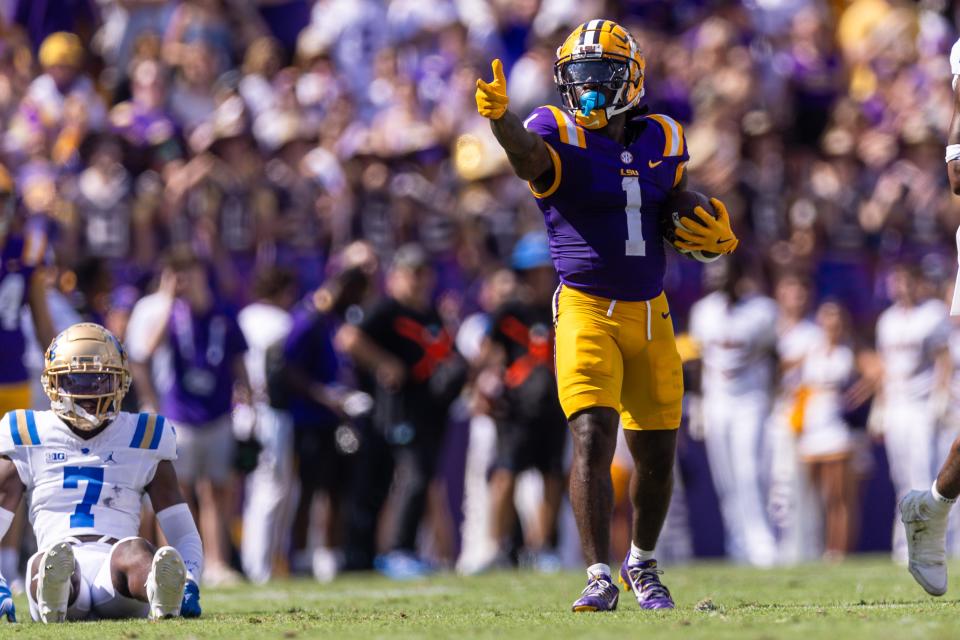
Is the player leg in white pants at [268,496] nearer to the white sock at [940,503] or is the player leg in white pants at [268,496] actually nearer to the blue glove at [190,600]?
the blue glove at [190,600]

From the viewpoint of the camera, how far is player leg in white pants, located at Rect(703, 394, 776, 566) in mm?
12867

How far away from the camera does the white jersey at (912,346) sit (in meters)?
13.2

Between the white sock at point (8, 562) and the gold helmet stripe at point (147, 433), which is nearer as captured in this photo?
the gold helmet stripe at point (147, 433)

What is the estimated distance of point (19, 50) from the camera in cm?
1396

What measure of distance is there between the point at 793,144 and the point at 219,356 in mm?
6615

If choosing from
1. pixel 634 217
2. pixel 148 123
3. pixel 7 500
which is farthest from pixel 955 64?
pixel 148 123

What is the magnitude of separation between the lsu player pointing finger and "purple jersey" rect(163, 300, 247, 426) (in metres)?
4.80

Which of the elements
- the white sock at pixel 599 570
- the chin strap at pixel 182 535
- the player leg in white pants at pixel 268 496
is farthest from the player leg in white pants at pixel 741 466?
the chin strap at pixel 182 535

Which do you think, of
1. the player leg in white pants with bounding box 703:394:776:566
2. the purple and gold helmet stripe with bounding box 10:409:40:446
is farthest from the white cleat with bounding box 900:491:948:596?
the player leg in white pants with bounding box 703:394:776:566

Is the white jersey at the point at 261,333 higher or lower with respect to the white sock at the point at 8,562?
higher

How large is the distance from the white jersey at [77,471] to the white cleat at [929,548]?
3.00m

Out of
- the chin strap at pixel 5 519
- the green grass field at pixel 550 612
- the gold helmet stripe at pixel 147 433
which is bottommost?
the green grass field at pixel 550 612

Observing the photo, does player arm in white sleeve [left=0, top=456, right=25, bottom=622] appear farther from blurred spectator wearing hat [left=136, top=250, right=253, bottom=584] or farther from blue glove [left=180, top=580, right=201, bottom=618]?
blurred spectator wearing hat [left=136, top=250, right=253, bottom=584]

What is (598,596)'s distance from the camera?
6.41 meters
